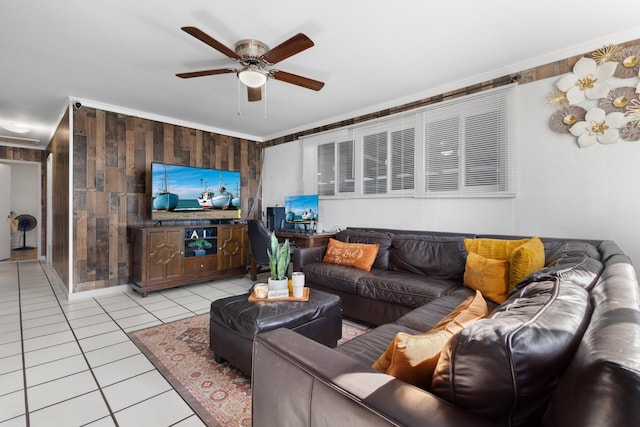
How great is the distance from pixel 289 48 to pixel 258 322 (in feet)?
6.14

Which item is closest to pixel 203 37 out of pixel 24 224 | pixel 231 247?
pixel 231 247

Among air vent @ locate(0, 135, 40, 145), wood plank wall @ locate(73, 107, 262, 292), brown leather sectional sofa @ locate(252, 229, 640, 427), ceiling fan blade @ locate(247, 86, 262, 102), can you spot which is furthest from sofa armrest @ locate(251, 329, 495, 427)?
air vent @ locate(0, 135, 40, 145)

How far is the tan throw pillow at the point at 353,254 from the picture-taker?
10.5ft

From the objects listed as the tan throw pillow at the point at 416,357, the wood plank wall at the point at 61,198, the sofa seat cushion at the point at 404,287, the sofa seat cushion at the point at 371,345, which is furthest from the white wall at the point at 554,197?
the wood plank wall at the point at 61,198

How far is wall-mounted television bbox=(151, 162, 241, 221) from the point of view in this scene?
4102mm

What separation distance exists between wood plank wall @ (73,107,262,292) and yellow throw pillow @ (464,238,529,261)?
4.15m

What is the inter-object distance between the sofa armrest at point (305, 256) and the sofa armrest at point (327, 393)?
230 centimetres

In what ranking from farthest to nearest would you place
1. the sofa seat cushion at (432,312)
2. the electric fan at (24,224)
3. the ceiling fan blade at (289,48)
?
the electric fan at (24,224) < the ceiling fan blade at (289,48) < the sofa seat cushion at (432,312)

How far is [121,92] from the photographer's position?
11.6 feet

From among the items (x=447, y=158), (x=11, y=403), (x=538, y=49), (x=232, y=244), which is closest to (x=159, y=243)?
(x=232, y=244)

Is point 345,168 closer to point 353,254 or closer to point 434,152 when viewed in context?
point 434,152

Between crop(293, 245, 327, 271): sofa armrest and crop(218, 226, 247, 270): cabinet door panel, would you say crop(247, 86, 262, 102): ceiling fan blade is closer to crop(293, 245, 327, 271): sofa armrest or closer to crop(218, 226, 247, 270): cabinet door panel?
crop(293, 245, 327, 271): sofa armrest

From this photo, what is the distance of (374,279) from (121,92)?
3588mm

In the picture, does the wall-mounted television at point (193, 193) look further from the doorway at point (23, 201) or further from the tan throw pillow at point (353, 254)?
the doorway at point (23, 201)
